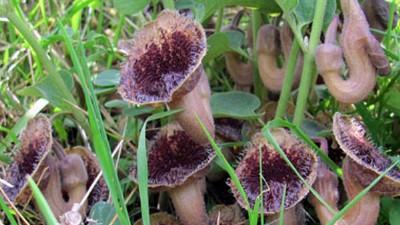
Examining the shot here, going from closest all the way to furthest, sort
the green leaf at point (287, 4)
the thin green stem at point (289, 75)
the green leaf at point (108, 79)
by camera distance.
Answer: the green leaf at point (287, 4), the thin green stem at point (289, 75), the green leaf at point (108, 79)

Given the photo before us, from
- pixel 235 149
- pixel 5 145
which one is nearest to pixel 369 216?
pixel 235 149

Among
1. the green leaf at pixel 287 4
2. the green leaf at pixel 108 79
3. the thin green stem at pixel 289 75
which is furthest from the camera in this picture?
the green leaf at pixel 108 79

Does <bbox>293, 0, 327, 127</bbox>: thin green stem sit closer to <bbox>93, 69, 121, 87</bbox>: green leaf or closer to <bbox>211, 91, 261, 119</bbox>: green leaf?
<bbox>211, 91, 261, 119</bbox>: green leaf

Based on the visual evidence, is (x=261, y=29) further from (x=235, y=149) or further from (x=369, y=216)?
(x=369, y=216)

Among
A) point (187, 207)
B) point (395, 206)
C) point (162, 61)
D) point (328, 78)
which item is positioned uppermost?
point (162, 61)

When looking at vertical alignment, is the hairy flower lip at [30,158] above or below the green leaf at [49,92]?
below

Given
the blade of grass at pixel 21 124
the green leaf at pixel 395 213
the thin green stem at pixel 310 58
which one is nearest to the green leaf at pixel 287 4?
the thin green stem at pixel 310 58

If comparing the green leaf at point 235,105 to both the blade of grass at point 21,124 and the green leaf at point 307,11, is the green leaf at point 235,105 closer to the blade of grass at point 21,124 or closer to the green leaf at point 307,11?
the green leaf at point 307,11
